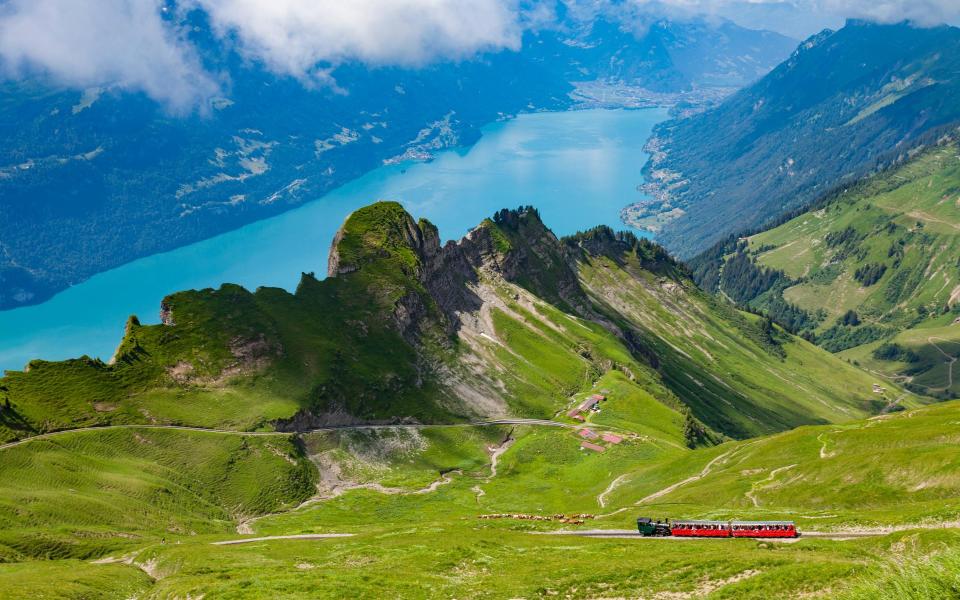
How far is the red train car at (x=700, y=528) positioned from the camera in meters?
66.7

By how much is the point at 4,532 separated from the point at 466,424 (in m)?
101

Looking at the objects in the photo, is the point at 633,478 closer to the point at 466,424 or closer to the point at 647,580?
the point at 466,424

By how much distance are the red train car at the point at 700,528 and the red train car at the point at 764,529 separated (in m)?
0.95

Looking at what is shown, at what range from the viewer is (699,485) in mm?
105062

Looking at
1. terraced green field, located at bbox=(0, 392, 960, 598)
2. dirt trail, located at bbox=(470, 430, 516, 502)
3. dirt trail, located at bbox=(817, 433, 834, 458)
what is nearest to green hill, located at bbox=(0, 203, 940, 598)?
terraced green field, located at bbox=(0, 392, 960, 598)

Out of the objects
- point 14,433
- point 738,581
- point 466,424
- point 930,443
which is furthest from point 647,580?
point 466,424

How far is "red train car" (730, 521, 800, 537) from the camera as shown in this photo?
2478 inches

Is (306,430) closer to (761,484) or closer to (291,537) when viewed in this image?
(291,537)

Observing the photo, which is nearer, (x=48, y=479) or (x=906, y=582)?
(x=906, y=582)

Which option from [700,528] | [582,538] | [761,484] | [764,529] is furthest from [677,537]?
[761,484]

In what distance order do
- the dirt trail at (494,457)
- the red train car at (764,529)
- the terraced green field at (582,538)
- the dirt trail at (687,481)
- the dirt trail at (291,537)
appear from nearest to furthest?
1. the terraced green field at (582,538)
2. the red train car at (764,529)
3. the dirt trail at (291,537)
4. the dirt trail at (687,481)
5. the dirt trail at (494,457)

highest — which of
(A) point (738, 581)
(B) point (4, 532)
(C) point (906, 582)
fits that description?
(B) point (4, 532)

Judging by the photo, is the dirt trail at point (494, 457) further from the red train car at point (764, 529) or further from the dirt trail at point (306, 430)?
Answer: the red train car at point (764, 529)

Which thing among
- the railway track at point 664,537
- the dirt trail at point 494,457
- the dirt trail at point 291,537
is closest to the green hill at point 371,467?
the dirt trail at point 494,457
